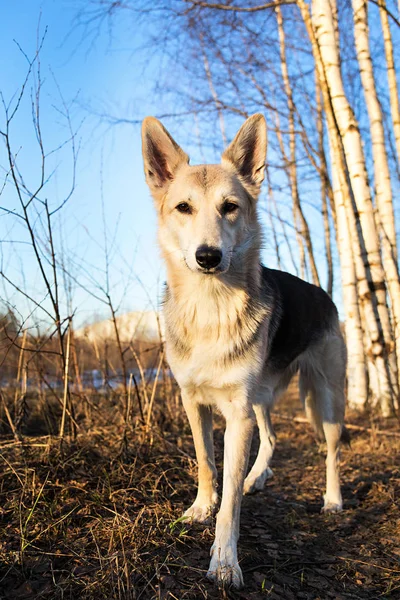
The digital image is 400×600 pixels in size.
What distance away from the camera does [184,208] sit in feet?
10.1

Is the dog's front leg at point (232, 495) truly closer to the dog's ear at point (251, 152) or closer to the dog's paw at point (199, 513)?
the dog's paw at point (199, 513)

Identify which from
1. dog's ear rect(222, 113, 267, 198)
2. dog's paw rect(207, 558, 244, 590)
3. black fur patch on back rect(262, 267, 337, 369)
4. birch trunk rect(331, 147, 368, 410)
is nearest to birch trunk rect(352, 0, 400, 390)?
birch trunk rect(331, 147, 368, 410)

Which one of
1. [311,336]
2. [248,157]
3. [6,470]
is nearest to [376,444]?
[311,336]

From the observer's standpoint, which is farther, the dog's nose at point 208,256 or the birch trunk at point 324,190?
the birch trunk at point 324,190

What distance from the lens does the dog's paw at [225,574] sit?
225 centimetres

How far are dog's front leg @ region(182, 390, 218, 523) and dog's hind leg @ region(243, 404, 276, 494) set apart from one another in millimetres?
784

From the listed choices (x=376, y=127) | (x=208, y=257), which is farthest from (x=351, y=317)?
(x=208, y=257)

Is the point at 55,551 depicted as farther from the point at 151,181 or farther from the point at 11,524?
the point at 151,181

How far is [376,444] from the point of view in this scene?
5199mm

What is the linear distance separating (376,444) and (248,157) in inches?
131

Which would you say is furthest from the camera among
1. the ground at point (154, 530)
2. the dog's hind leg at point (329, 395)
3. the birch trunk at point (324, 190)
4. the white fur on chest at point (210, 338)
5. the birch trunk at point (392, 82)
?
the birch trunk at point (324, 190)

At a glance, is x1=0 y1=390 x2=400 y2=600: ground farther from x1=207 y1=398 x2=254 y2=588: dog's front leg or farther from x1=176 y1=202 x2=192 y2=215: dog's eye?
x1=176 y1=202 x2=192 y2=215: dog's eye

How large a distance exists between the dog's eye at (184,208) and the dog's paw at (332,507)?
7.61 ft

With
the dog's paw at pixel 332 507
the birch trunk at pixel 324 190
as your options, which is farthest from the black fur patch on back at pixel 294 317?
the birch trunk at pixel 324 190
